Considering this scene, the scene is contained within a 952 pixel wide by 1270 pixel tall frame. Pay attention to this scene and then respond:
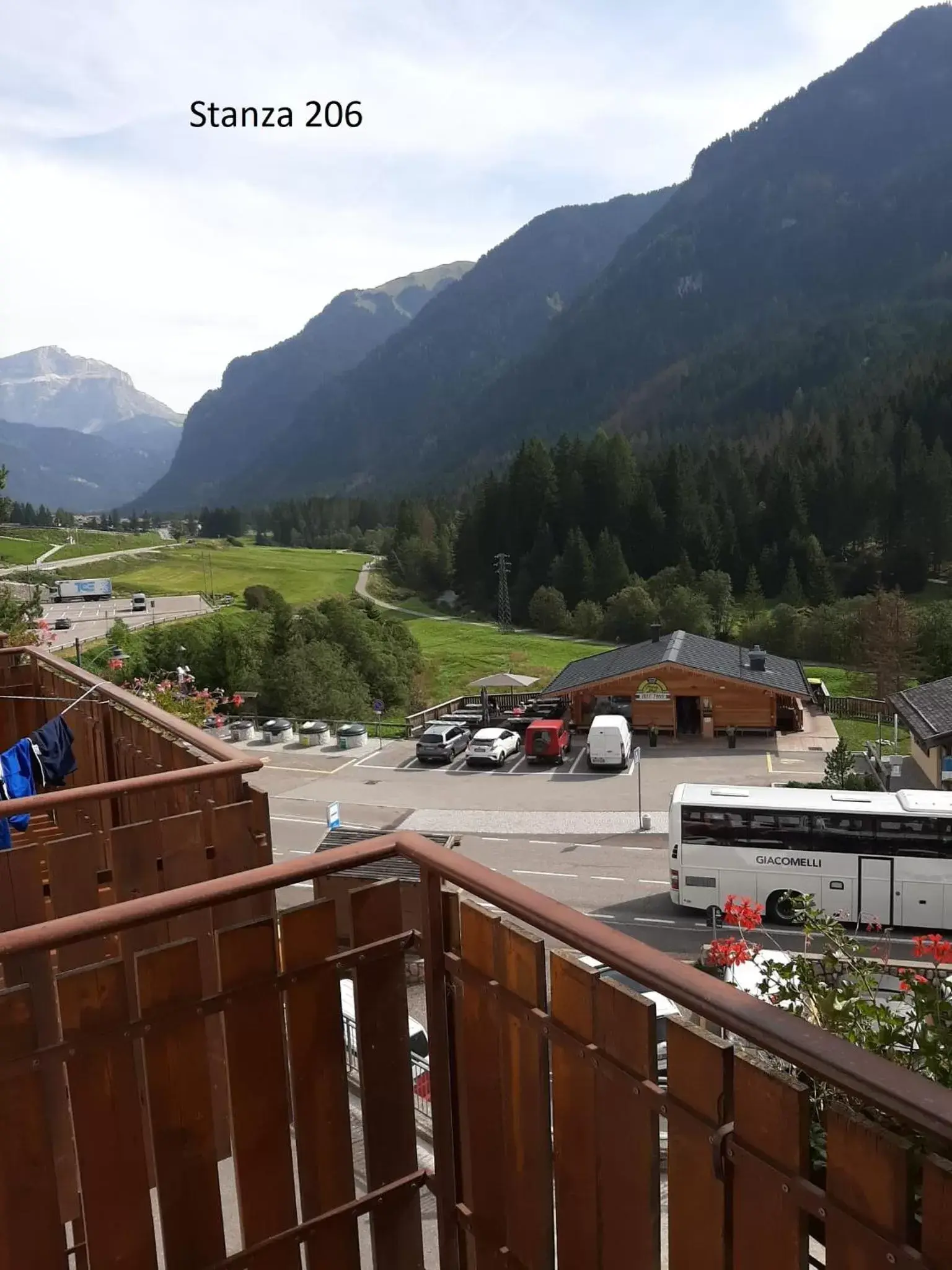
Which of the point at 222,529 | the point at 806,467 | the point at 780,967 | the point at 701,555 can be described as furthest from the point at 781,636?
the point at 222,529

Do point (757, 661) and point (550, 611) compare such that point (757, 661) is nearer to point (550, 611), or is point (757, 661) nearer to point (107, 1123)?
point (107, 1123)

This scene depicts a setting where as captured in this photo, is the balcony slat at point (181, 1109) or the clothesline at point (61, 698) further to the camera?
the clothesline at point (61, 698)

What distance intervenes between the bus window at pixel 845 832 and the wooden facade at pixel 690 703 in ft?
55.2

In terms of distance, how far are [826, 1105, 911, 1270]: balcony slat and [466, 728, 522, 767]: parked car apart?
2882 centimetres

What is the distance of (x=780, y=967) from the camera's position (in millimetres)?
4559

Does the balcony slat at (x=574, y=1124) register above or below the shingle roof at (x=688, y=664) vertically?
above

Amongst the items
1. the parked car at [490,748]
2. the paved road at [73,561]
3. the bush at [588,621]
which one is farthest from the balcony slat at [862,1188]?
the paved road at [73,561]

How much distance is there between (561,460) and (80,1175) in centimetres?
8757

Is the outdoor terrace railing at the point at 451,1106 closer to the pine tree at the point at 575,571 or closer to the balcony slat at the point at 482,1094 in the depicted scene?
the balcony slat at the point at 482,1094

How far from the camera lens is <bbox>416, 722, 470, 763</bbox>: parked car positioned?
3088 centimetres

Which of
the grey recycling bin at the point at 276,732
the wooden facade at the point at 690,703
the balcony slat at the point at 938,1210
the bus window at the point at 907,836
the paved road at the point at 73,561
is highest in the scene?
the balcony slat at the point at 938,1210

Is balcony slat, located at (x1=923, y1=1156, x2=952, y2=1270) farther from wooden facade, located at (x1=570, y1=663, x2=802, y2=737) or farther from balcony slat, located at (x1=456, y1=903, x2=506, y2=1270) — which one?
wooden facade, located at (x1=570, y1=663, x2=802, y2=737)

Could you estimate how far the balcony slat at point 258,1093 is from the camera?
83.5 inches

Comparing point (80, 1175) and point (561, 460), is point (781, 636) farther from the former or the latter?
point (80, 1175)
